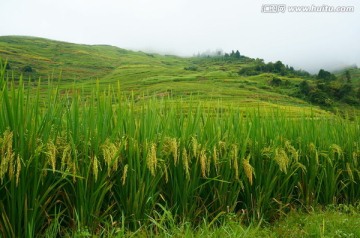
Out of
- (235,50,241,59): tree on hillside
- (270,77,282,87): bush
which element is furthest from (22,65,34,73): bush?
(235,50,241,59): tree on hillside

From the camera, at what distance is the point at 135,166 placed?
307 centimetres

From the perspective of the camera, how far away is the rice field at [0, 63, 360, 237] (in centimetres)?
265

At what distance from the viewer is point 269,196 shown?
386 centimetres

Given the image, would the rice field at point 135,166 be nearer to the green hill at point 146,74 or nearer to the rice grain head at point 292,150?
the rice grain head at point 292,150

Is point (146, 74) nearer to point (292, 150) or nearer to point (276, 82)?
point (276, 82)

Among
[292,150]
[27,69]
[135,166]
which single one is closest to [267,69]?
[27,69]

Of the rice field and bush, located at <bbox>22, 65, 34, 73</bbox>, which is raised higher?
the rice field

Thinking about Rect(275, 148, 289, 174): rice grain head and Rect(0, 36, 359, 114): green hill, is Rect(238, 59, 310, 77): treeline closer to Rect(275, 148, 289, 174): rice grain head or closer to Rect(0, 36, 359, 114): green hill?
Rect(0, 36, 359, 114): green hill

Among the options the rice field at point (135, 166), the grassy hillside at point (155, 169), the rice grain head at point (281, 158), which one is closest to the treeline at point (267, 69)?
the grassy hillside at point (155, 169)

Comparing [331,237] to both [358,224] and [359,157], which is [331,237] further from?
[359,157]

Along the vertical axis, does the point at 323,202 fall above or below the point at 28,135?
below

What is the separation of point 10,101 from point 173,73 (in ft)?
334

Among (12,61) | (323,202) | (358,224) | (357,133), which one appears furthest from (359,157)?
(12,61)

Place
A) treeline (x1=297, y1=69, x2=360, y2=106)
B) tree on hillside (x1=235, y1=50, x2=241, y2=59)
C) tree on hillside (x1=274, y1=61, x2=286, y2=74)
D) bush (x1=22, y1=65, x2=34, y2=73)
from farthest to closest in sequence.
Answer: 1. tree on hillside (x1=235, y1=50, x2=241, y2=59)
2. tree on hillside (x1=274, y1=61, x2=286, y2=74)
3. bush (x1=22, y1=65, x2=34, y2=73)
4. treeline (x1=297, y1=69, x2=360, y2=106)
